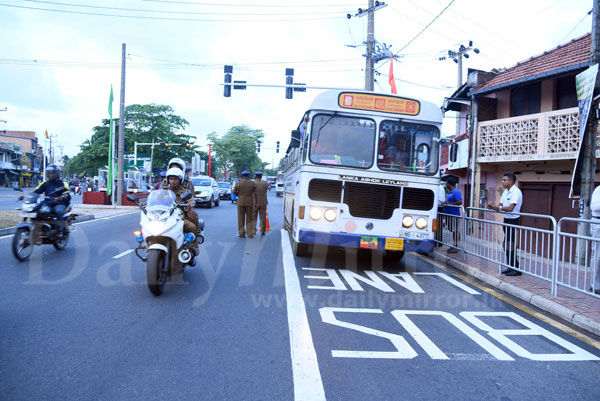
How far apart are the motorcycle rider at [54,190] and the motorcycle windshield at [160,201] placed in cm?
345

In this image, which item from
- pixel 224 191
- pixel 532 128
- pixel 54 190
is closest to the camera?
pixel 54 190

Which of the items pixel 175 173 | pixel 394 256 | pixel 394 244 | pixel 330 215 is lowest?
pixel 394 256

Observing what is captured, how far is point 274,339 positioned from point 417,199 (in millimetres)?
4519

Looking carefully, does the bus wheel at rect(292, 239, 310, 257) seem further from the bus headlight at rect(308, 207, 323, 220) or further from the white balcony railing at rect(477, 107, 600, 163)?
the white balcony railing at rect(477, 107, 600, 163)

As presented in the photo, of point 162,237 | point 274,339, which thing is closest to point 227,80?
point 162,237

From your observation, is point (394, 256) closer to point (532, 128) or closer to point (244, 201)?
point (244, 201)

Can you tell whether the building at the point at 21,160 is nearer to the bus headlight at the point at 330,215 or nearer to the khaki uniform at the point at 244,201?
the khaki uniform at the point at 244,201

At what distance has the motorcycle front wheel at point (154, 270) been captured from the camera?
5434 mm

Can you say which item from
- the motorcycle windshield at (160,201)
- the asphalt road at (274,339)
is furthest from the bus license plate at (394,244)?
the motorcycle windshield at (160,201)

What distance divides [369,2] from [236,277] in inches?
627

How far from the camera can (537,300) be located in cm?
613

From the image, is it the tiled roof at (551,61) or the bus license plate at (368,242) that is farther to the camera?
the tiled roof at (551,61)

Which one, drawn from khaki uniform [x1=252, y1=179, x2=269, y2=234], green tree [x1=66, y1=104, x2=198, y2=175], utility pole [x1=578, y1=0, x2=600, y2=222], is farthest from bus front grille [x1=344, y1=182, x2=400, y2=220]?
green tree [x1=66, y1=104, x2=198, y2=175]

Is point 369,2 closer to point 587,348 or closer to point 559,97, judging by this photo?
point 559,97
